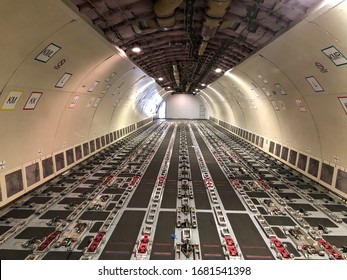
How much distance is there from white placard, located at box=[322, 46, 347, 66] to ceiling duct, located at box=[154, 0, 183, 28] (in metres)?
3.31

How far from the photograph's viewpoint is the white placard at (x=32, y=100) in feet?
22.1

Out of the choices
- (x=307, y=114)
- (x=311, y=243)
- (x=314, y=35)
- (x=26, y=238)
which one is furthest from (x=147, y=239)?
(x=307, y=114)

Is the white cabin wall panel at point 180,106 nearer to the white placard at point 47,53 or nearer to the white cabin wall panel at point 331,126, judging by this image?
the white cabin wall panel at point 331,126

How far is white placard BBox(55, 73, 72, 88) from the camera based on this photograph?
7477 millimetres

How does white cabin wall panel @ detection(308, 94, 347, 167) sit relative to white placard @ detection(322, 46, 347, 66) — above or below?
below

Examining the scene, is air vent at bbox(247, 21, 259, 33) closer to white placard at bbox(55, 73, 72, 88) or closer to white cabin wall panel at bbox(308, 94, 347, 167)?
white cabin wall panel at bbox(308, 94, 347, 167)

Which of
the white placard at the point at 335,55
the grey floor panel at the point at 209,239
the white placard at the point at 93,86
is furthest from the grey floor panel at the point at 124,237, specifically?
the white placard at the point at 335,55

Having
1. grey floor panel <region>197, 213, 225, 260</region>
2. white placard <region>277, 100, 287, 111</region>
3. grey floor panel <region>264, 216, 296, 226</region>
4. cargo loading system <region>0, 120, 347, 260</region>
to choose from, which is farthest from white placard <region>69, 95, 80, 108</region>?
white placard <region>277, 100, 287, 111</region>

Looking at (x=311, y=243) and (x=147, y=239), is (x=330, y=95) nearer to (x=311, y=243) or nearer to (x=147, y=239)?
(x=311, y=243)

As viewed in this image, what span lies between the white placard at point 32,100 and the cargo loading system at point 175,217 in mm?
2523

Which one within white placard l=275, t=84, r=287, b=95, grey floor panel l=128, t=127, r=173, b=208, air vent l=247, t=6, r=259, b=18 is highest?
air vent l=247, t=6, r=259, b=18

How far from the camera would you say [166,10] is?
582cm

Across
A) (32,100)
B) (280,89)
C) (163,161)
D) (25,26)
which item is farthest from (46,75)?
(280,89)

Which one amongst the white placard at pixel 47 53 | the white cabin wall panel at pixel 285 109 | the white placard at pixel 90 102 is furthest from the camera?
the white placard at pixel 90 102
